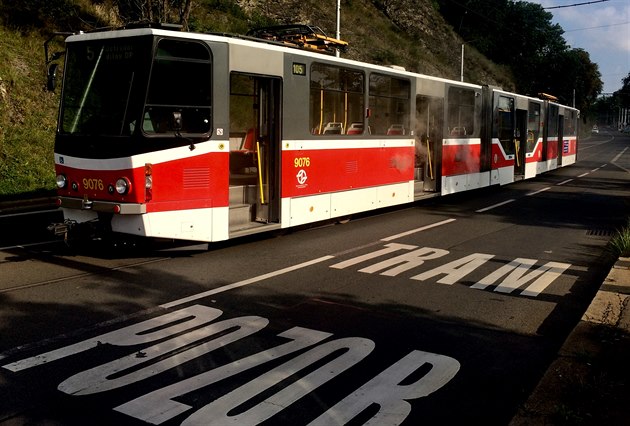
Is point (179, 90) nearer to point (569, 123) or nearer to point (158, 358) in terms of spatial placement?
point (158, 358)

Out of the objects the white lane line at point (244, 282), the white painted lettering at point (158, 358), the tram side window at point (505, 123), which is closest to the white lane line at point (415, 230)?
the white lane line at point (244, 282)

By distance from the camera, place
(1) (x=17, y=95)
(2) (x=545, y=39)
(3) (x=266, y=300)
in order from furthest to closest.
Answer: (2) (x=545, y=39) → (1) (x=17, y=95) → (3) (x=266, y=300)

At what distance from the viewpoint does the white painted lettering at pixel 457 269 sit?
879 cm

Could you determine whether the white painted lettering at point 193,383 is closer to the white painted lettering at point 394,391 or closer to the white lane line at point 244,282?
the white painted lettering at point 394,391

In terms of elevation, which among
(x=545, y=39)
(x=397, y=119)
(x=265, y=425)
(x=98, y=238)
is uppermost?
(x=545, y=39)

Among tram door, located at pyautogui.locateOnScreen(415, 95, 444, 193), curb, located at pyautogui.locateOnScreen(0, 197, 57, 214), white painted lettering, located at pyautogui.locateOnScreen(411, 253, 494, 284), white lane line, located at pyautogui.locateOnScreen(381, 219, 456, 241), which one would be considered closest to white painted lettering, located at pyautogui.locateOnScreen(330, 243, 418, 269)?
white lane line, located at pyautogui.locateOnScreen(381, 219, 456, 241)

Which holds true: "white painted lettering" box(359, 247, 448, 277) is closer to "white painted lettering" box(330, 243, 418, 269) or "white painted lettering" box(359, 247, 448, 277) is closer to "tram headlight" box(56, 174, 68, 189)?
"white painted lettering" box(330, 243, 418, 269)

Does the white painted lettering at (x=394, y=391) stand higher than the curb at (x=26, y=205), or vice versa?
the curb at (x=26, y=205)

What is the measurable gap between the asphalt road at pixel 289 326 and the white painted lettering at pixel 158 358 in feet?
0.07

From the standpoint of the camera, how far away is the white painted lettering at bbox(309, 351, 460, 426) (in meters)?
4.49

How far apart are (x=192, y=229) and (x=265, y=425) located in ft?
17.7

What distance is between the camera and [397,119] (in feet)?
48.8

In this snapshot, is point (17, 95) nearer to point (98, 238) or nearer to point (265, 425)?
point (98, 238)

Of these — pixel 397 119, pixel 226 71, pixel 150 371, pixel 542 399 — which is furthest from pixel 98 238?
pixel 397 119
